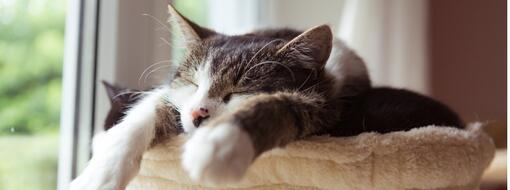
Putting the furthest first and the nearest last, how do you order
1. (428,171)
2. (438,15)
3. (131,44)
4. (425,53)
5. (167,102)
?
(438,15)
(425,53)
(131,44)
(167,102)
(428,171)

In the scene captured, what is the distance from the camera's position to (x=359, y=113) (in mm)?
971

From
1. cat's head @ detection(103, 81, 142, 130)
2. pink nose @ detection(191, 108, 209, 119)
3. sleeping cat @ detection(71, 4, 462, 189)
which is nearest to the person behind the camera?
sleeping cat @ detection(71, 4, 462, 189)

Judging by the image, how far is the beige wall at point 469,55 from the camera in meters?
2.33

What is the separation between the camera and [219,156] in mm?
567

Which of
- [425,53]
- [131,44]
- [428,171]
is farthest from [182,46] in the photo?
[425,53]

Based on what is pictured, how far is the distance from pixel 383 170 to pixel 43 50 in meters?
0.68

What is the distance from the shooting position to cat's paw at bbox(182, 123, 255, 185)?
0.56 meters

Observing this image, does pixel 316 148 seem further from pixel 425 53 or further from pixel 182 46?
pixel 425 53

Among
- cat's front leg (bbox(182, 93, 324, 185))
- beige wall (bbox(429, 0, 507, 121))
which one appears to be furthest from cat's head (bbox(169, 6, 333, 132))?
beige wall (bbox(429, 0, 507, 121))

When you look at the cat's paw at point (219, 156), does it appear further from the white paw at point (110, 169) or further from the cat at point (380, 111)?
the cat at point (380, 111)

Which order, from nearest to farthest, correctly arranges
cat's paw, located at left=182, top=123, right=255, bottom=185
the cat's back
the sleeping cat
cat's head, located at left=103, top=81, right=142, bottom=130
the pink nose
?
1. cat's paw, located at left=182, top=123, right=255, bottom=185
2. the sleeping cat
3. the pink nose
4. the cat's back
5. cat's head, located at left=103, top=81, right=142, bottom=130

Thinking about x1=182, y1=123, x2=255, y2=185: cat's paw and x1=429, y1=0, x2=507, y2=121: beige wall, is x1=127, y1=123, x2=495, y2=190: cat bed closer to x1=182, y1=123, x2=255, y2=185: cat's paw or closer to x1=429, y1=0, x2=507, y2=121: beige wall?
x1=182, y1=123, x2=255, y2=185: cat's paw

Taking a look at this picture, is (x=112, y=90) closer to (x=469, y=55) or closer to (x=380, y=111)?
(x=380, y=111)

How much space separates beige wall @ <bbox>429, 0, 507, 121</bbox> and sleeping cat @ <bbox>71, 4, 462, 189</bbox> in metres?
1.37
